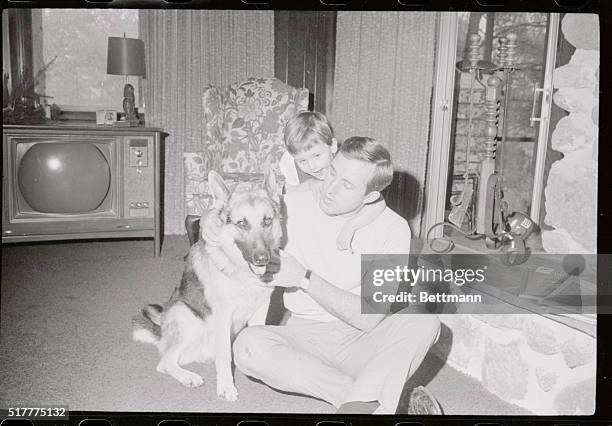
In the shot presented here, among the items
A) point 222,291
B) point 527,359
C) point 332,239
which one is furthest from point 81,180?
point 527,359

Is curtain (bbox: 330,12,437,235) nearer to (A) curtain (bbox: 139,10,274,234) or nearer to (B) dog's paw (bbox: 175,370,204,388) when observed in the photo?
(A) curtain (bbox: 139,10,274,234)

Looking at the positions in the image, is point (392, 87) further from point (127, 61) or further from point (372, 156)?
point (127, 61)

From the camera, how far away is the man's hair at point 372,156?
4.34 ft

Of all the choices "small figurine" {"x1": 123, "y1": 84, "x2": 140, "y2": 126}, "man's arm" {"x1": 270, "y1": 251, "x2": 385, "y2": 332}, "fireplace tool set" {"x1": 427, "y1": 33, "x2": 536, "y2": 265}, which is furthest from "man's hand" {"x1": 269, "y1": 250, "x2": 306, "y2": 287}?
"small figurine" {"x1": 123, "y1": 84, "x2": 140, "y2": 126}

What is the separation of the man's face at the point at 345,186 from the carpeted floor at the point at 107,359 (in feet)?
1.47

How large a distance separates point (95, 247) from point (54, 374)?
0.96m

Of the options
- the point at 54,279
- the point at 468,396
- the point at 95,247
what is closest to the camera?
the point at 468,396

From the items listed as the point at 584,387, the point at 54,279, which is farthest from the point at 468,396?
the point at 54,279

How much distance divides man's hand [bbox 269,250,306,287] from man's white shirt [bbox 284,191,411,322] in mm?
13

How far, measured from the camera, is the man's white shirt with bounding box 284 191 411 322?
1337 mm

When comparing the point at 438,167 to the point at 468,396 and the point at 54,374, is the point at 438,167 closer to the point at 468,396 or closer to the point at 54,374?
the point at 468,396

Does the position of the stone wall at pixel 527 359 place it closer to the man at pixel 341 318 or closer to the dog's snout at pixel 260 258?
the man at pixel 341 318

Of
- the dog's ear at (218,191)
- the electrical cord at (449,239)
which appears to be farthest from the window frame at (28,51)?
the electrical cord at (449,239)

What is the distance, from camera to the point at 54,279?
6.51 ft
